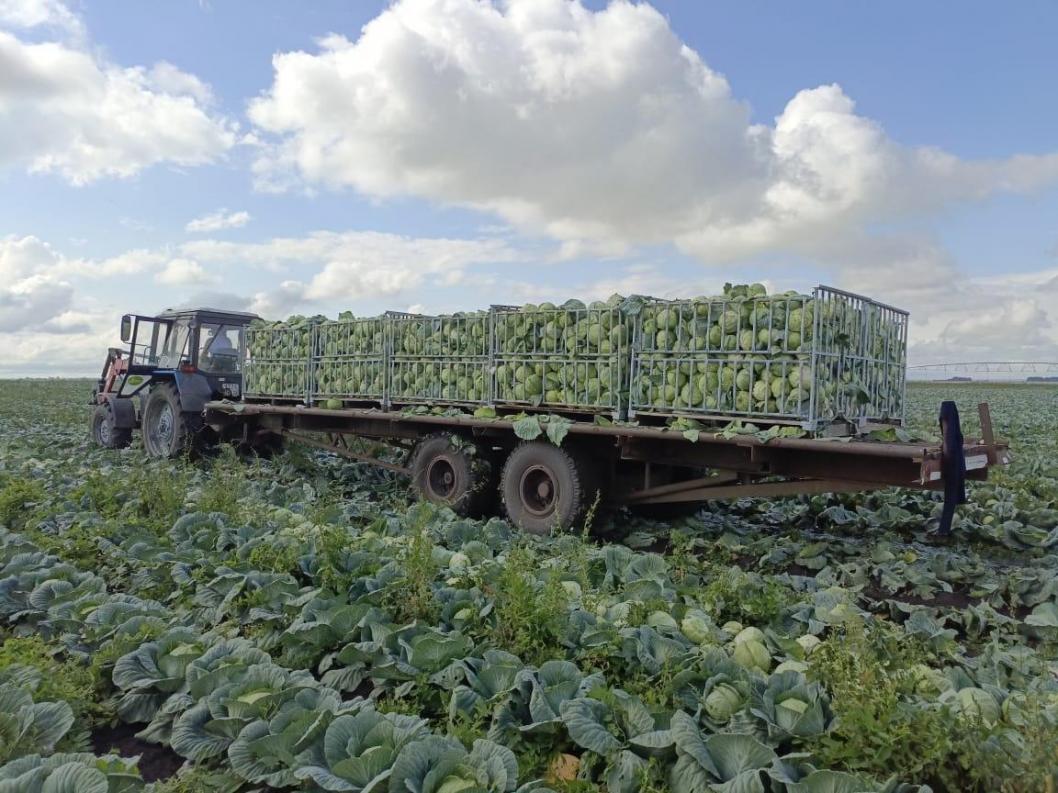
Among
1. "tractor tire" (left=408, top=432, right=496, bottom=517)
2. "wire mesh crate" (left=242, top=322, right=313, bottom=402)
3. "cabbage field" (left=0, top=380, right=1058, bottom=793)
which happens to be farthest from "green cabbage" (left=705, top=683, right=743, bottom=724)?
"wire mesh crate" (left=242, top=322, right=313, bottom=402)

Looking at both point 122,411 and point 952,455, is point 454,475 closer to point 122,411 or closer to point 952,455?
point 952,455

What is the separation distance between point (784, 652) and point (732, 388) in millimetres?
3102

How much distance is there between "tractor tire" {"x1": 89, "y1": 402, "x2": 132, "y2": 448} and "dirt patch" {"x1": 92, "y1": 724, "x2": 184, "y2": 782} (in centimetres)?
1217

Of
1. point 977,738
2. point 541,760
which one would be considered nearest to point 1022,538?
point 977,738

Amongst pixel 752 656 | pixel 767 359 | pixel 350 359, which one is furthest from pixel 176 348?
pixel 752 656

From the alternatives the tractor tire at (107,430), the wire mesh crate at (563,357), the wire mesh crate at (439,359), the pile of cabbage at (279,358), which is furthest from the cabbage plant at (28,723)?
the tractor tire at (107,430)

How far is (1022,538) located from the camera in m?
6.96

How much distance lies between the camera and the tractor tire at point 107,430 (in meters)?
14.2

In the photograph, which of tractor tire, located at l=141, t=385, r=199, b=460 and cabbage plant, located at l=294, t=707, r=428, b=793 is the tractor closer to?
tractor tire, located at l=141, t=385, r=199, b=460

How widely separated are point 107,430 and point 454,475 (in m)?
9.69

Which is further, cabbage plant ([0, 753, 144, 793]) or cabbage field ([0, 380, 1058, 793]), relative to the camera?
cabbage field ([0, 380, 1058, 793])

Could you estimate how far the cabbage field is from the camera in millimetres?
2705

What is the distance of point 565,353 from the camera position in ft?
25.4

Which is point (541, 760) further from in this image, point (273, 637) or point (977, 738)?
point (273, 637)
